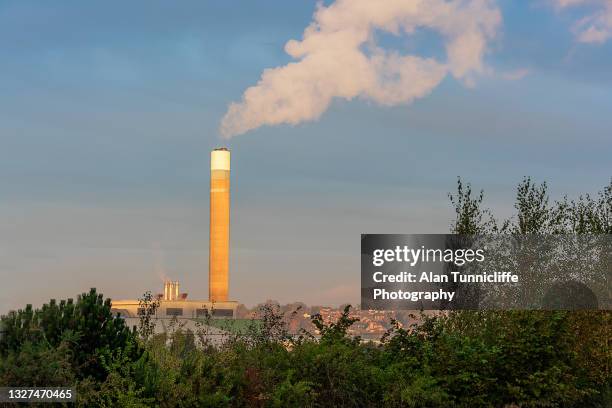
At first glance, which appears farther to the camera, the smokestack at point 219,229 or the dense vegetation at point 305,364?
the smokestack at point 219,229

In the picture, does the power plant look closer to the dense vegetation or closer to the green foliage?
the dense vegetation

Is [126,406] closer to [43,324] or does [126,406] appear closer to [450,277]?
[43,324]

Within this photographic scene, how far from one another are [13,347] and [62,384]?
5.86ft

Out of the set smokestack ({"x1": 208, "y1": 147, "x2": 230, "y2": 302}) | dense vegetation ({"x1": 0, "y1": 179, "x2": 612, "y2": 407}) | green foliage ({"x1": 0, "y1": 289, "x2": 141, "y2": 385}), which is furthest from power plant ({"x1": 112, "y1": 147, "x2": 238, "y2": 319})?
green foliage ({"x1": 0, "y1": 289, "x2": 141, "y2": 385})

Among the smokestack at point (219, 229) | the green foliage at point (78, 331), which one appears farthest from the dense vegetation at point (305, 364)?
the smokestack at point (219, 229)

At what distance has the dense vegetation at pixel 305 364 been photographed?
14.0m

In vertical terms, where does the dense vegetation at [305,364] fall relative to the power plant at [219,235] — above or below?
below

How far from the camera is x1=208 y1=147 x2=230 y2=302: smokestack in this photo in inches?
2904

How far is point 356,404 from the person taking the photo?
15.6 metres

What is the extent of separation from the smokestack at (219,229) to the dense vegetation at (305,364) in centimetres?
5203

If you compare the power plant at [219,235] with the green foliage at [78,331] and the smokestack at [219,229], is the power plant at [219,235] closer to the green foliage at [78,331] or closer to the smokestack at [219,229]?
the smokestack at [219,229]

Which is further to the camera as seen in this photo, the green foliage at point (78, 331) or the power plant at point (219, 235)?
the power plant at point (219, 235)

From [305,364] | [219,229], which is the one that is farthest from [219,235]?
[305,364]

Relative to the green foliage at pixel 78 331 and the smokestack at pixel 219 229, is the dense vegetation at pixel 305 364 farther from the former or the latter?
the smokestack at pixel 219 229
